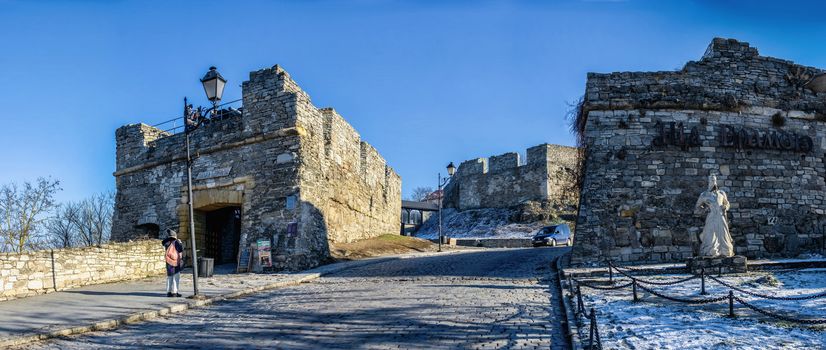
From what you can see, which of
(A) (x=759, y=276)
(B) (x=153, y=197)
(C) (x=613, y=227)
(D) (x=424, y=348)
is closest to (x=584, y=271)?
(C) (x=613, y=227)

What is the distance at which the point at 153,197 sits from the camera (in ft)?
62.8

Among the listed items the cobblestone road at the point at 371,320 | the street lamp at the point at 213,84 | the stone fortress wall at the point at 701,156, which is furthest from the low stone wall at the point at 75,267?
the stone fortress wall at the point at 701,156

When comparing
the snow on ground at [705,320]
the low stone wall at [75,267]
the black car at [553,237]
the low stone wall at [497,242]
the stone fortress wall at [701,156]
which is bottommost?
the low stone wall at [497,242]

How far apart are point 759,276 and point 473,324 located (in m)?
6.60

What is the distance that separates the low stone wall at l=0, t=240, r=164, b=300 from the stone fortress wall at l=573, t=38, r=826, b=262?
36.1ft

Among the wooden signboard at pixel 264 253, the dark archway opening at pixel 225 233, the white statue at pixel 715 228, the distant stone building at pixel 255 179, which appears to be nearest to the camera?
the white statue at pixel 715 228

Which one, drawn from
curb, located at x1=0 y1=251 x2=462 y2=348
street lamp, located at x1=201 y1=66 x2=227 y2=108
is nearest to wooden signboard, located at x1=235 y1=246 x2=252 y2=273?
curb, located at x1=0 y1=251 x2=462 y2=348

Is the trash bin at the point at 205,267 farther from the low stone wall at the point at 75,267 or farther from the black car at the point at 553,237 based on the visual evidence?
the black car at the point at 553,237

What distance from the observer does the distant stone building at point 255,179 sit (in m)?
16.3

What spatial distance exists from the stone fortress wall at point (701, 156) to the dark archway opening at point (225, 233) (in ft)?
39.5

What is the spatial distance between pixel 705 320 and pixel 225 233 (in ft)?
54.1

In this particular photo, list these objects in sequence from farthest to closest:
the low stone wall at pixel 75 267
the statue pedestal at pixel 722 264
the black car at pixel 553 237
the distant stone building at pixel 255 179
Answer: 1. the black car at pixel 553 237
2. the distant stone building at pixel 255 179
3. the statue pedestal at pixel 722 264
4. the low stone wall at pixel 75 267

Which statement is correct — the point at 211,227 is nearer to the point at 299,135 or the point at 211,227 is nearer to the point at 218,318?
the point at 299,135

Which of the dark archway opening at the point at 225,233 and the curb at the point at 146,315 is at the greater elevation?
the dark archway opening at the point at 225,233
